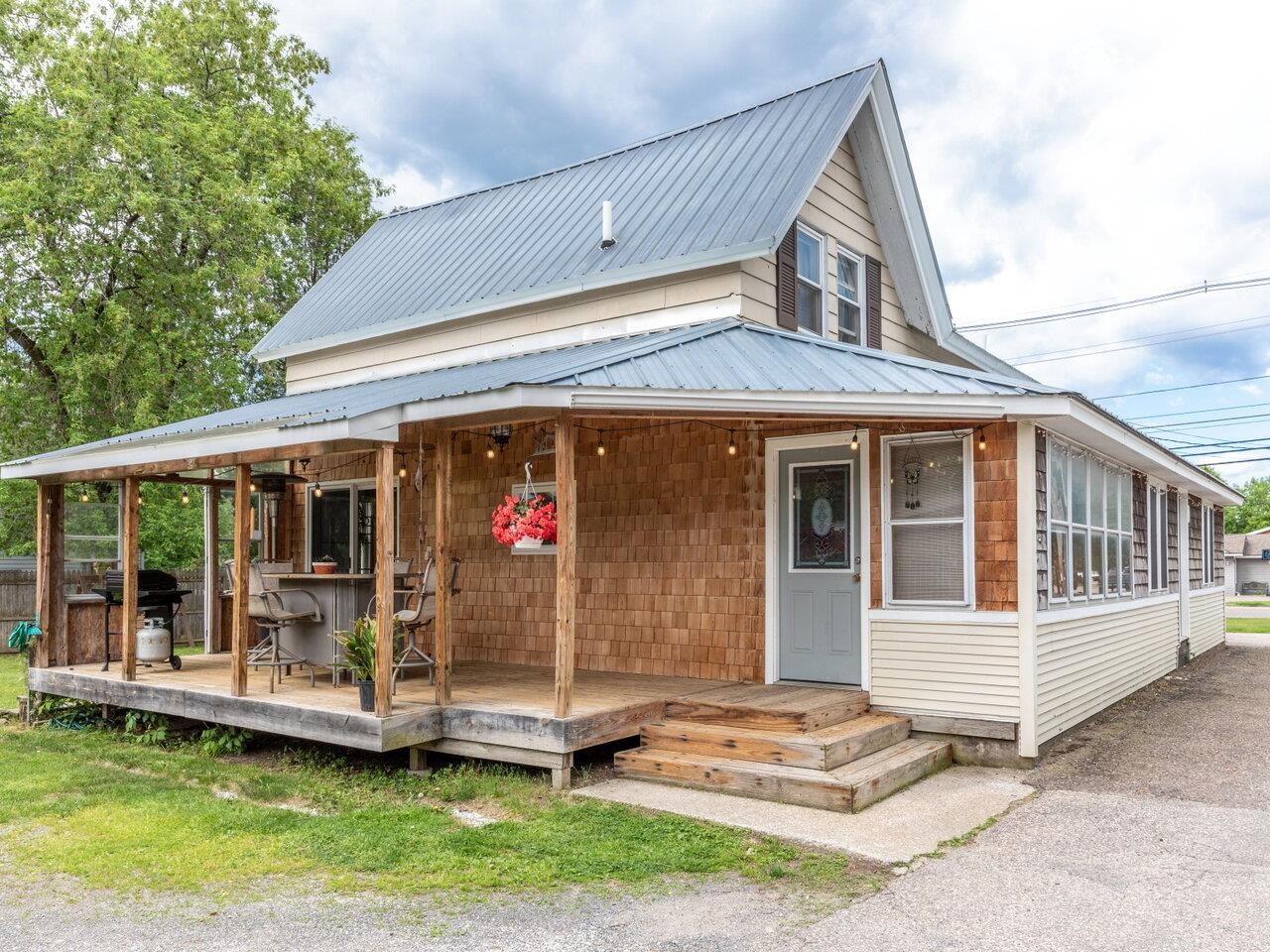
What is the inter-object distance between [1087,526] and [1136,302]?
22.1 m

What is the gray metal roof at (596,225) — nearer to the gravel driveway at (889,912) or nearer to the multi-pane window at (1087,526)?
the multi-pane window at (1087,526)

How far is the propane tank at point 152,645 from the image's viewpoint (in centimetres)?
1004

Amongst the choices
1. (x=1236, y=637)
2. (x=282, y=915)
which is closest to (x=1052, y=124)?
(x=1236, y=637)

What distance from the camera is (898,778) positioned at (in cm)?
641

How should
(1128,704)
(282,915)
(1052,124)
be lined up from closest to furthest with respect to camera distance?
1. (282,915)
2. (1128,704)
3. (1052,124)

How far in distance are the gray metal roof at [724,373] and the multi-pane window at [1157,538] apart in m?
5.39

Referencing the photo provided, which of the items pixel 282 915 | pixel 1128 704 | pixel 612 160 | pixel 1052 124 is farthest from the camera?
pixel 1052 124

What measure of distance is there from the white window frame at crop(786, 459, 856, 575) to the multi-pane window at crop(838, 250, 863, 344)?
265 centimetres

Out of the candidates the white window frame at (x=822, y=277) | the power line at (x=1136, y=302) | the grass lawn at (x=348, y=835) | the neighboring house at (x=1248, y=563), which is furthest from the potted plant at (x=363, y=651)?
the neighboring house at (x=1248, y=563)

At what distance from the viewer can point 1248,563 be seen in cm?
5072

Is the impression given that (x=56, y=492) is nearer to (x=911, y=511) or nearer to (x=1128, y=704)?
(x=911, y=511)

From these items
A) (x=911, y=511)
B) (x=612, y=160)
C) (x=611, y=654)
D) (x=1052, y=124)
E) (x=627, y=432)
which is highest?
(x=1052, y=124)

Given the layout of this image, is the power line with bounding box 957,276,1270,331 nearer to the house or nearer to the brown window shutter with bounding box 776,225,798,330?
the house

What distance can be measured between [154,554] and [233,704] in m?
11.8
